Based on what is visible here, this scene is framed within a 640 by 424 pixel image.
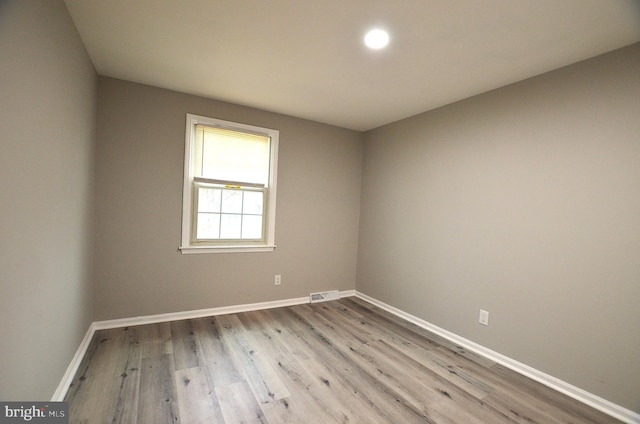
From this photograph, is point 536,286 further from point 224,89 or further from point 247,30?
point 224,89

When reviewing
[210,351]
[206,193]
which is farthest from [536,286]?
[206,193]

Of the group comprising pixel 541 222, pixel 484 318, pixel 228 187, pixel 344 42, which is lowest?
pixel 484 318

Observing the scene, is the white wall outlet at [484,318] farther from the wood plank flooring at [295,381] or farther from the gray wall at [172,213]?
the gray wall at [172,213]

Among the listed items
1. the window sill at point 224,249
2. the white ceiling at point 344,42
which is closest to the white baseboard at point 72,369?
the window sill at point 224,249

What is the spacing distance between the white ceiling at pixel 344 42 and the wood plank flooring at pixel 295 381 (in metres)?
2.48

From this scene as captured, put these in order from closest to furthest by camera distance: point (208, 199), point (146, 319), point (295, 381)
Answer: point (295, 381), point (146, 319), point (208, 199)

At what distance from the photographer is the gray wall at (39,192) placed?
1125 mm

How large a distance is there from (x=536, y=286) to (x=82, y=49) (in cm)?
402

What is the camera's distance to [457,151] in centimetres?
294

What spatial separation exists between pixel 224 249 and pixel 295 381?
5.74ft

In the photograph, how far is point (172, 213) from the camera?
304 cm

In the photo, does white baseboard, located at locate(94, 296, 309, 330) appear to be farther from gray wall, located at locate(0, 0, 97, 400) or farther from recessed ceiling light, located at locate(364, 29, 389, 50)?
recessed ceiling light, located at locate(364, 29, 389, 50)

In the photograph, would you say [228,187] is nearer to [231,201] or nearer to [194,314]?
[231,201]

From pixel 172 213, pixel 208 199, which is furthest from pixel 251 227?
pixel 172 213
